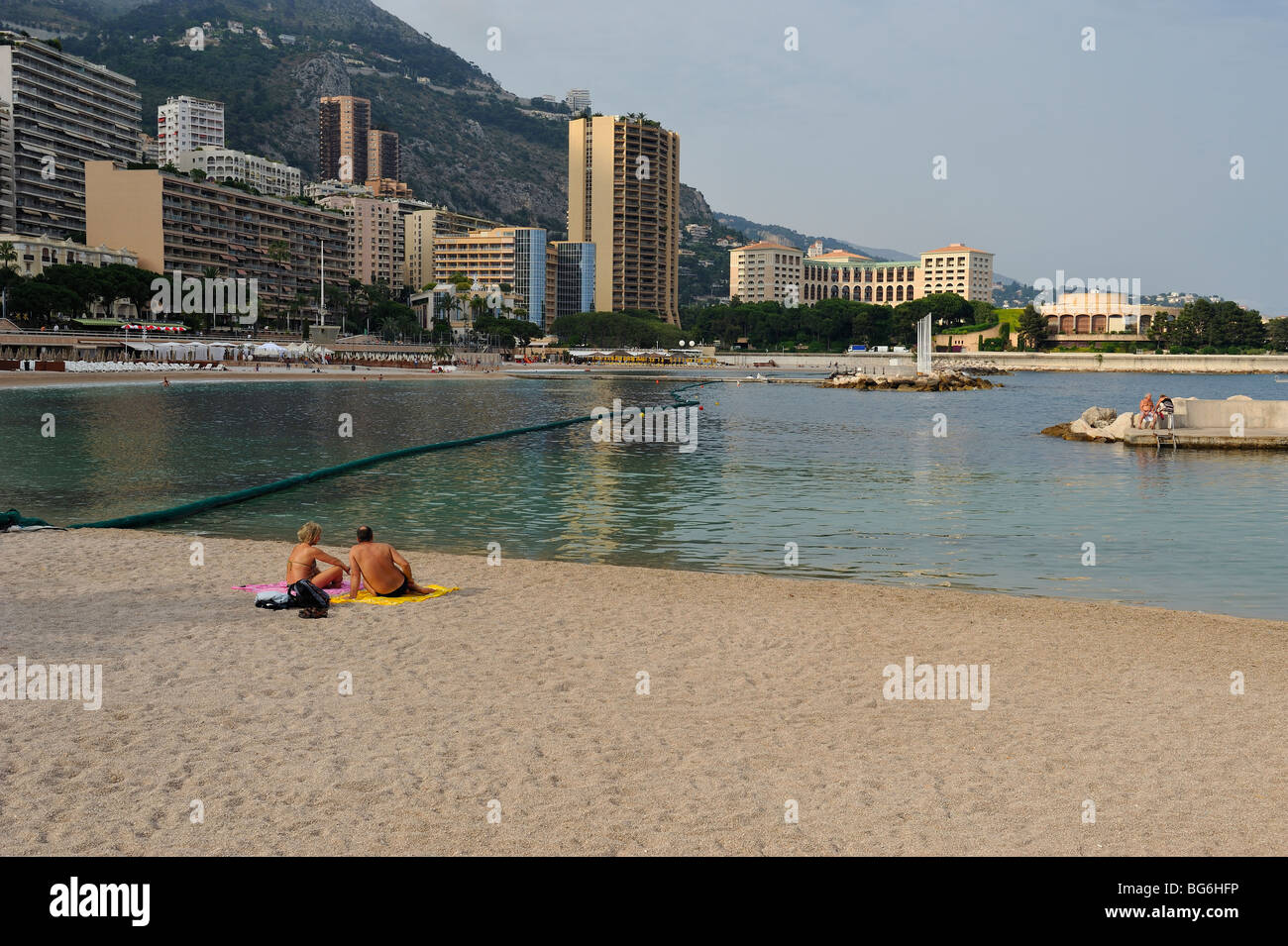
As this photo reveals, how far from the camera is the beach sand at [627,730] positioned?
18.9 ft

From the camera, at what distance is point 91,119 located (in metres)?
169

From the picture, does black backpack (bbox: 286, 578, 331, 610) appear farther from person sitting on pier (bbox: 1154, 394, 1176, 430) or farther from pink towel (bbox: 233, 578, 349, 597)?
person sitting on pier (bbox: 1154, 394, 1176, 430)

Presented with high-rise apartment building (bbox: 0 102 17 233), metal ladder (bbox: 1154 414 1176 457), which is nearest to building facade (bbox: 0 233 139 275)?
high-rise apartment building (bbox: 0 102 17 233)

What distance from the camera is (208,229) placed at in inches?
6289

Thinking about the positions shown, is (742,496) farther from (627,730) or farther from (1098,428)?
(1098,428)

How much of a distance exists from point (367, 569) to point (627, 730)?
19.2 feet

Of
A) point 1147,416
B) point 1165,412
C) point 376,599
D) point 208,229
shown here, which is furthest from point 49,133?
point 376,599

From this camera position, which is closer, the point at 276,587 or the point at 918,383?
the point at 276,587

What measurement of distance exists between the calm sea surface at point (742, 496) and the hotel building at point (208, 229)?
366 ft

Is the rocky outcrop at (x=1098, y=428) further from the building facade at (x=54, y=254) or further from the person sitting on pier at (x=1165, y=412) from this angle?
the building facade at (x=54, y=254)

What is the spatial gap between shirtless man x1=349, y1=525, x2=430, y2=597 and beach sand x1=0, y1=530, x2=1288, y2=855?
0.54 m

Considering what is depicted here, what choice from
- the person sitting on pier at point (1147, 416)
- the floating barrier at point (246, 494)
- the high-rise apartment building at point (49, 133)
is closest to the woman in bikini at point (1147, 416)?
the person sitting on pier at point (1147, 416)
